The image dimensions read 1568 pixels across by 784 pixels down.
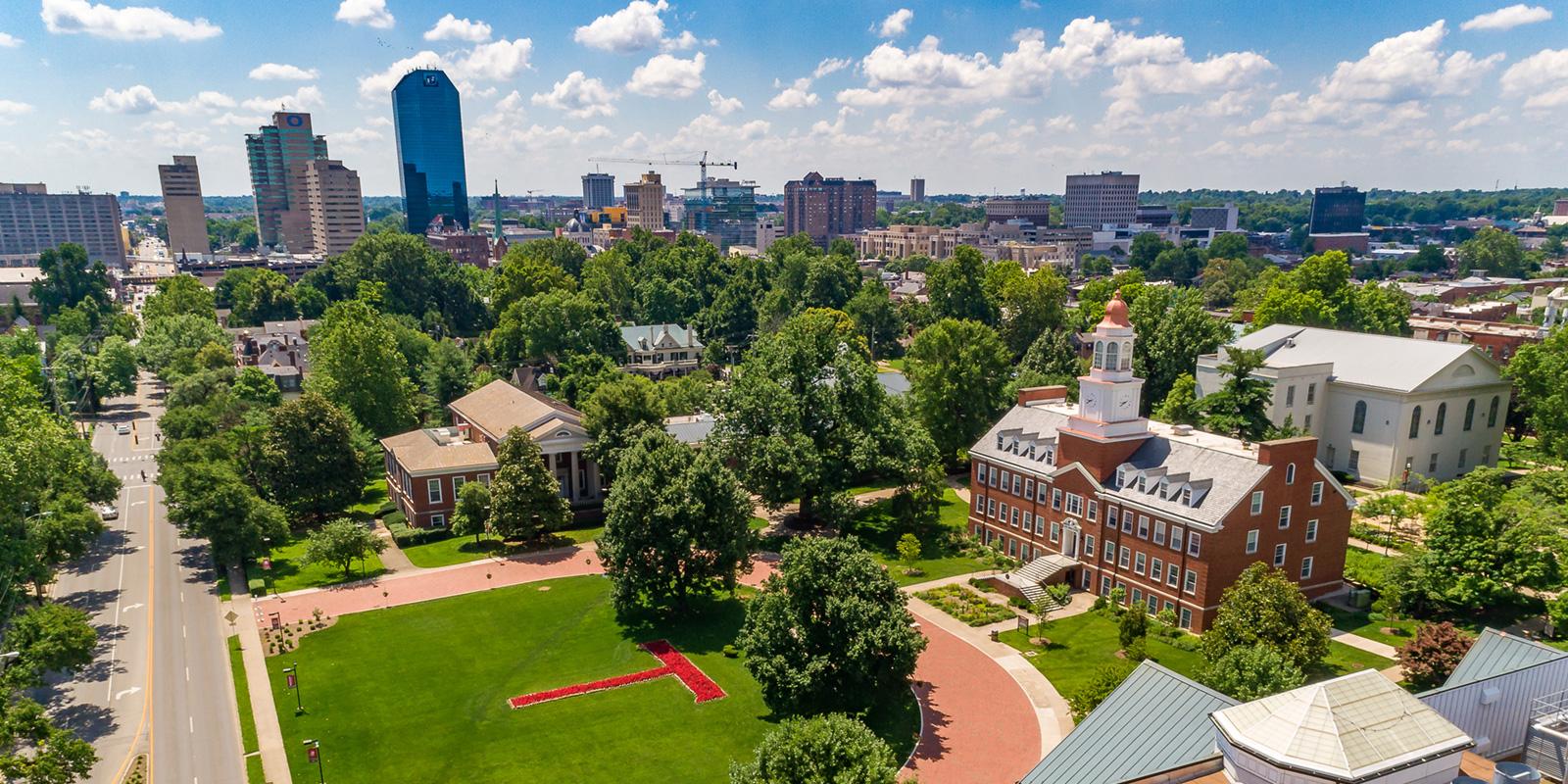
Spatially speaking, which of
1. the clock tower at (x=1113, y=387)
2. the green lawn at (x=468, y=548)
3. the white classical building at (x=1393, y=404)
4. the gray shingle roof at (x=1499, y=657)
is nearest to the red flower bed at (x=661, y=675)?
the green lawn at (x=468, y=548)

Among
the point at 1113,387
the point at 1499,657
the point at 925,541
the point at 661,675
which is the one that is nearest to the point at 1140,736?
the point at 1499,657

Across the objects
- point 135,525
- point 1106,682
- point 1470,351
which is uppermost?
point 1470,351

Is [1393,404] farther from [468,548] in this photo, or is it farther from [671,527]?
[468,548]

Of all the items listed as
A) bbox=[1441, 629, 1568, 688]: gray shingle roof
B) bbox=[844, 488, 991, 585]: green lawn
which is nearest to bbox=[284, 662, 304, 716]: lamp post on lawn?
bbox=[844, 488, 991, 585]: green lawn

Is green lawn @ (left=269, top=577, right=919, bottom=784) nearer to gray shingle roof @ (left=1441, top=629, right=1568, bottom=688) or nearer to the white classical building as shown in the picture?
gray shingle roof @ (left=1441, top=629, right=1568, bottom=688)

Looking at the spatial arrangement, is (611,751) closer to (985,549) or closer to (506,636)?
(506,636)

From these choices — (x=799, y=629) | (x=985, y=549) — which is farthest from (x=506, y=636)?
(x=985, y=549)
